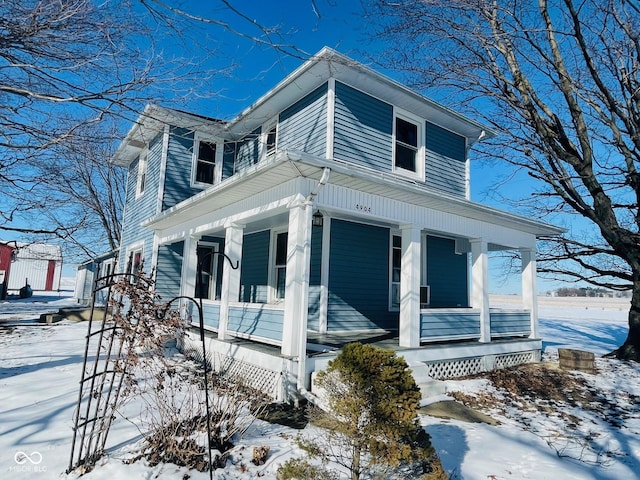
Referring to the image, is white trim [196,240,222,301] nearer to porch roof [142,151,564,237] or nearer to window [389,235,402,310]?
porch roof [142,151,564,237]

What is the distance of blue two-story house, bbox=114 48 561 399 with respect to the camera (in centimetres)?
567

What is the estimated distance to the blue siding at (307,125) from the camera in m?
8.11

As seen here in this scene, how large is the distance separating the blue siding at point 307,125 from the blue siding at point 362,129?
0.32 m

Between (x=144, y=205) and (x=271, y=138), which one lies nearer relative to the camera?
→ (x=271, y=138)

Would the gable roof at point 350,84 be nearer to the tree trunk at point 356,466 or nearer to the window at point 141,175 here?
the window at point 141,175

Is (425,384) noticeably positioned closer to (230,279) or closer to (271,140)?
(230,279)

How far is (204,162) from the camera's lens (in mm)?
11445

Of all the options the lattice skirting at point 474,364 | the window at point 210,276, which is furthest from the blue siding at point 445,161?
the window at point 210,276

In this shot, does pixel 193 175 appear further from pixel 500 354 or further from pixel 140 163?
pixel 500 354

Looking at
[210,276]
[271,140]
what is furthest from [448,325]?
[210,276]

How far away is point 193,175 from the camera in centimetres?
1115

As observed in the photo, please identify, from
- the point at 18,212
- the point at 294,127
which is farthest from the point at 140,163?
the point at 294,127

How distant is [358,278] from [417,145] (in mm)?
3816

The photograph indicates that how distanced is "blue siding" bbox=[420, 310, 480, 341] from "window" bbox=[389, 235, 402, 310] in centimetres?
203
